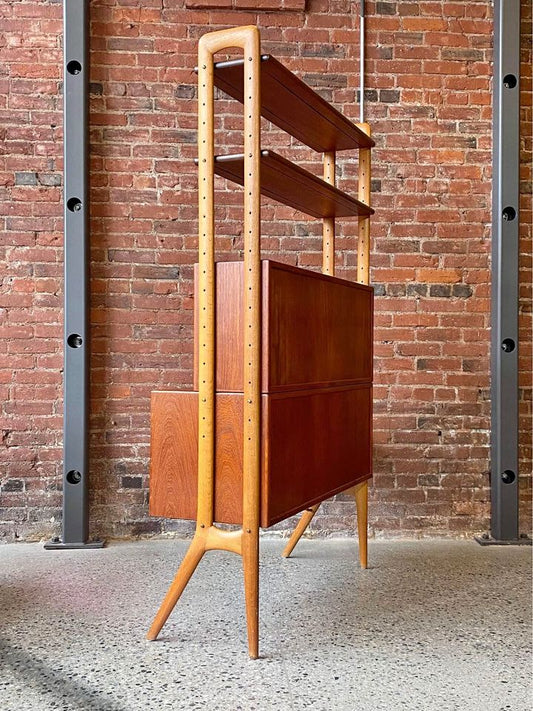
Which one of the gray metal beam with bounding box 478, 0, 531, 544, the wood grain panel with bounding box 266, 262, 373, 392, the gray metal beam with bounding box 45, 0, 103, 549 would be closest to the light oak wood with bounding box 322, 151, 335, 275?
the wood grain panel with bounding box 266, 262, 373, 392

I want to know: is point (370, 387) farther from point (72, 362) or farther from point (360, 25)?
point (360, 25)

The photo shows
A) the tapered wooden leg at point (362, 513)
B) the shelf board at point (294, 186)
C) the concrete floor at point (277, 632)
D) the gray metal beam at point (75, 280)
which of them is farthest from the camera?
the gray metal beam at point (75, 280)

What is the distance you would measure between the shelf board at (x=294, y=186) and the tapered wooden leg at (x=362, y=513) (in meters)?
1.09

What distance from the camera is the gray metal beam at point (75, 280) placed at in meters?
2.97

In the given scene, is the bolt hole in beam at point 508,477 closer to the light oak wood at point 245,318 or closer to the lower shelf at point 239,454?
the lower shelf at point 239,454

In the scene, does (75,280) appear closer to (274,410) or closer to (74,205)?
(74,205)

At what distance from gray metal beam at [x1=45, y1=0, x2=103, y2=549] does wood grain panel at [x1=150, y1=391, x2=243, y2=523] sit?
3.51 ft

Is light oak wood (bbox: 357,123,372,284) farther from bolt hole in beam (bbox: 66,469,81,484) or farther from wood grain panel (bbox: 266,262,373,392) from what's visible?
bolt hole in beam (bbox: 66,469,81,484)

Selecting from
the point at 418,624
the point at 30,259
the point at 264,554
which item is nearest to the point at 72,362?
the point at 30,259

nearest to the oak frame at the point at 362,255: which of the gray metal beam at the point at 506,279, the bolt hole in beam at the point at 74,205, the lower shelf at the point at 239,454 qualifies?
the lower shelf at the point at 239,454

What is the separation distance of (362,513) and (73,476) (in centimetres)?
131

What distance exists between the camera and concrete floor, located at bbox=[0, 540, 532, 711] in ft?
5.51

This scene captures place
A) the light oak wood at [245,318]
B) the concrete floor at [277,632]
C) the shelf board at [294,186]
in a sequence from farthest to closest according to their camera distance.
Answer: the shelf board at [294,186] < the light oak wood at [245,318] < the concrete floor at [277,632]

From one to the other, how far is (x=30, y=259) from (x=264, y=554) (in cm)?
172
